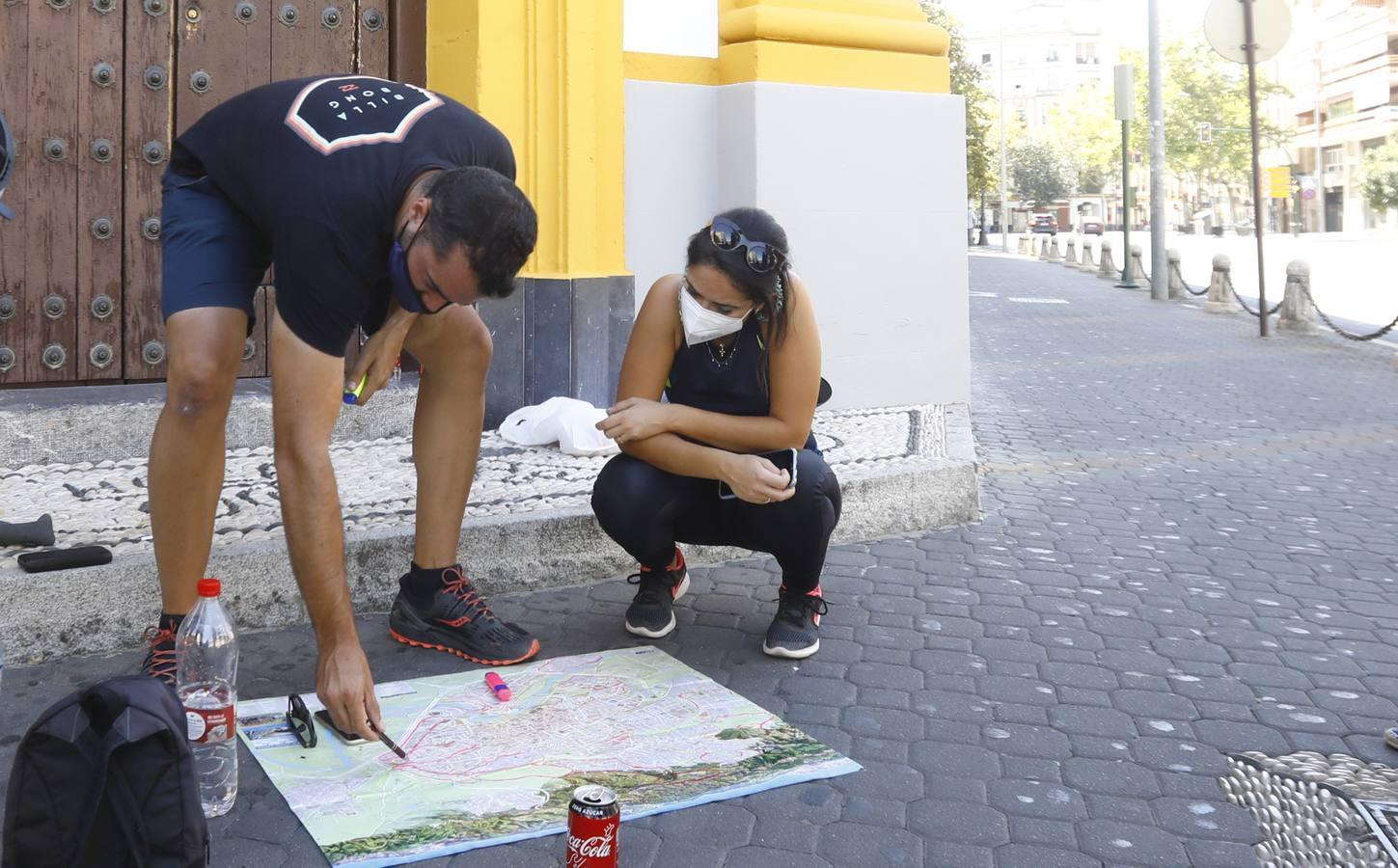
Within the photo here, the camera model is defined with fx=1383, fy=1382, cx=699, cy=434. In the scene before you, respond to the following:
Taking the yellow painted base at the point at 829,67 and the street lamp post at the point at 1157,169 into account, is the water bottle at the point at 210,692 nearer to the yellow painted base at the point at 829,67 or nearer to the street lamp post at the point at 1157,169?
the yellow painted base at the point at 829,67

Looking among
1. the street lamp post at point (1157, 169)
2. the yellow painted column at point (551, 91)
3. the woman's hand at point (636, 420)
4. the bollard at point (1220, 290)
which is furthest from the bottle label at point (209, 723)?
the street lamp post at point (1157, 169)

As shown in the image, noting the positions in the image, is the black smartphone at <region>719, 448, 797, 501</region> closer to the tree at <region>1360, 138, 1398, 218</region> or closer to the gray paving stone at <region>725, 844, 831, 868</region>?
the gray paving stone at <region>725, 844, 831, 868</region>

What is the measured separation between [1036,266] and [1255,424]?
2561 cm

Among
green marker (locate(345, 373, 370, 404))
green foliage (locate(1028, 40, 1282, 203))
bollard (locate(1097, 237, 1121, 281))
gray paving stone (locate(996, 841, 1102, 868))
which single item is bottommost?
gray paving stone (locate(996, 841, 1102, 868))

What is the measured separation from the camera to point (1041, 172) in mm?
84938

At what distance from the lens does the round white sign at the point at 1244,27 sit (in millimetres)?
13477

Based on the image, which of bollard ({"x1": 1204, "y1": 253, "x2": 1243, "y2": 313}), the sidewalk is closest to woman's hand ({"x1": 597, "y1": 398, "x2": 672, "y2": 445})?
Answer: the sidewalk

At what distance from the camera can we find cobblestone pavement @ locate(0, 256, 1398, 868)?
2.67 metres

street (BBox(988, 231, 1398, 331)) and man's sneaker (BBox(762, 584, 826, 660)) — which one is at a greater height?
street (BBox(988, 231, 1398, 331))

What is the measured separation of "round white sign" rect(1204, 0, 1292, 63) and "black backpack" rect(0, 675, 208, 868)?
44.5 ft

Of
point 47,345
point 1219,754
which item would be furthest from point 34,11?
point 1219,754

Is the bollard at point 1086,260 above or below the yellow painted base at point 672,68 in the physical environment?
above

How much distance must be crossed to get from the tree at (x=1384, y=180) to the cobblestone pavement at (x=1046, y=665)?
49029 mm

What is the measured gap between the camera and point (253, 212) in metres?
3.03
